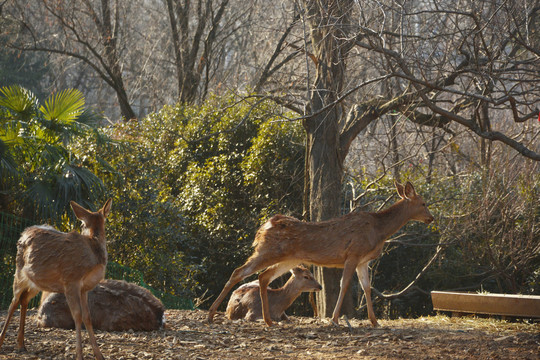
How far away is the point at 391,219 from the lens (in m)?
9.27

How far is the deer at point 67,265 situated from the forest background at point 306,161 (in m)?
2.94

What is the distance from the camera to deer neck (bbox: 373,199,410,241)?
9.14 meters

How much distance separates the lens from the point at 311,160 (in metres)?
12.0

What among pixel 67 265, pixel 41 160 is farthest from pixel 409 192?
pixel 41 160

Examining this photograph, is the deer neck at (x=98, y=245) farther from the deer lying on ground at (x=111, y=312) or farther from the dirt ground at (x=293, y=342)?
the deer lying on ground at (x=111, y=312)

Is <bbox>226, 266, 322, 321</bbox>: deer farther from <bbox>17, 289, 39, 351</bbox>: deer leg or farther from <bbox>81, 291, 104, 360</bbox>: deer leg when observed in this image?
<bbox>81, 291, 104, 360</bbox>: deer leg

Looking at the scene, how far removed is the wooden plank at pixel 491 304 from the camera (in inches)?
359

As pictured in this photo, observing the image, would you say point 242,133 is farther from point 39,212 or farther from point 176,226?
point 39,212

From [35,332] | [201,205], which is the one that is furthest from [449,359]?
[201,205]

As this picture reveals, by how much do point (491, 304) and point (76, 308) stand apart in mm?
6129

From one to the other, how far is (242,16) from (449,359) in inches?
661

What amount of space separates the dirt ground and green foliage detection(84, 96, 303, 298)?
5.45 meters

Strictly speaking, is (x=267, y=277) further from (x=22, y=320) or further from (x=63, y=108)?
(x=63, y=108)

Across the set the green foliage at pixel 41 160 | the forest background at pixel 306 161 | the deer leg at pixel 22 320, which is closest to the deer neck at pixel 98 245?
the deer leg at pixel 22 320
